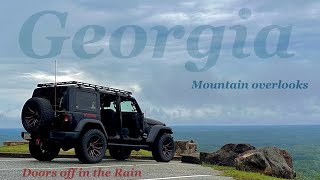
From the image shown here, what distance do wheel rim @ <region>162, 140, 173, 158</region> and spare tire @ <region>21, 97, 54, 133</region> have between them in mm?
4814

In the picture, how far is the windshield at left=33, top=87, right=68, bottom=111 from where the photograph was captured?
1745cm

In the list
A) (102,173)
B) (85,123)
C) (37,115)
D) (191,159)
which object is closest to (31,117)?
(37,115)

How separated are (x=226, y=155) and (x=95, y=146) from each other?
4581mm

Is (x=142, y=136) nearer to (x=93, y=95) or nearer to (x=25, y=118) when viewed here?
(x=93, y=95)

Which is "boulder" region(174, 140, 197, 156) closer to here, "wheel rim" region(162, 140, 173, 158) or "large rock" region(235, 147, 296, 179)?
"wheel rim" region(162, 140, 173, 158)

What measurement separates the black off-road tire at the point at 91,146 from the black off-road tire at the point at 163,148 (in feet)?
8.72

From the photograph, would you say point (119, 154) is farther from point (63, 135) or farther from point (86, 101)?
point (63, 135)

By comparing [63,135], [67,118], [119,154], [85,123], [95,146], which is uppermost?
[67,118]

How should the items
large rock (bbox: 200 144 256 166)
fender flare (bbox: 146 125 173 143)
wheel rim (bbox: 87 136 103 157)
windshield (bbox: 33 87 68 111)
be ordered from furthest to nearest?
fender flare (bbox: 146 125 173 143)
large rock (bbox: 200 144 256 166)
wheel rim (bbox: 87 136 103 157)
windshield (bbox: 33 87 68 111)

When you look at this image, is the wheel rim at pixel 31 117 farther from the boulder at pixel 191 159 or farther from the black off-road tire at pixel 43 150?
the boulder at pixel 191 159

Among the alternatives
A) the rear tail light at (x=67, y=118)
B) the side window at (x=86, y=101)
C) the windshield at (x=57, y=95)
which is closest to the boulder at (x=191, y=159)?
the side window at (x=86, y=101)

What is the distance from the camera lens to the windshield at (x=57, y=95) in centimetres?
1745

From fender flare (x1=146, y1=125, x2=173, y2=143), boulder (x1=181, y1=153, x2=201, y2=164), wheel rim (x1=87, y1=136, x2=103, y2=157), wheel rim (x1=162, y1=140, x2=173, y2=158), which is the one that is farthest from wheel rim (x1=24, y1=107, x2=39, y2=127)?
boulder (x1=181, y1=153, x2=201, y2=164)

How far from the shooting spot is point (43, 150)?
1900 centimetres
